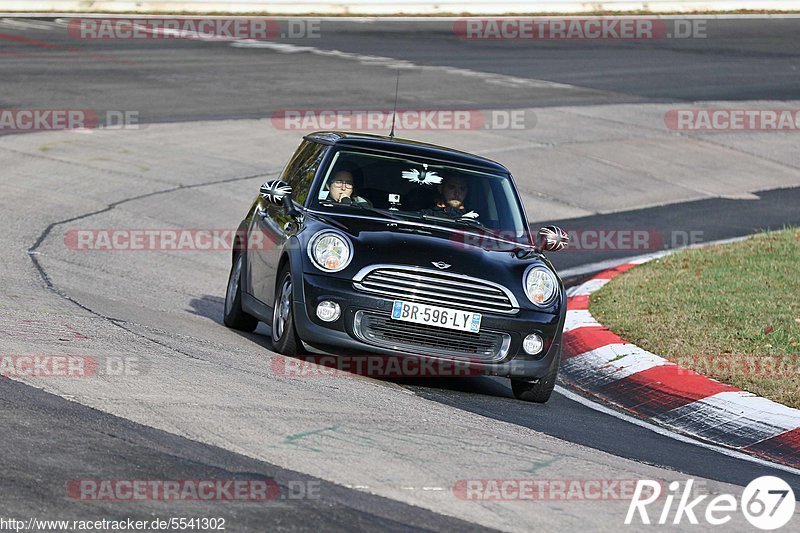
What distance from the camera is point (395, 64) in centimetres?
2716

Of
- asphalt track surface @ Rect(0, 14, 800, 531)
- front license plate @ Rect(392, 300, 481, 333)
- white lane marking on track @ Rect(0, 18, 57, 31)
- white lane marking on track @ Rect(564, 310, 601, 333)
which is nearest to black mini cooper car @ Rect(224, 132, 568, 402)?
front license plate @ Rect(392, 300, 481, 333)

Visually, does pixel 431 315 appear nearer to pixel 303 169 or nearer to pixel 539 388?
pixel 539 388

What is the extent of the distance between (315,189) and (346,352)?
5.16 ft

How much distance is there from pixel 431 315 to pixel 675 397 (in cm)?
172

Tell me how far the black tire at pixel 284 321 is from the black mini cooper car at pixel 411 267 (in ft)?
0.04

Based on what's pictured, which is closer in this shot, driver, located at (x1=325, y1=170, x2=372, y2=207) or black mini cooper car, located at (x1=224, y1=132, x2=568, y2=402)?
black mini cooper car, located at (x1=224, y1=132, x2=568, y2=402)

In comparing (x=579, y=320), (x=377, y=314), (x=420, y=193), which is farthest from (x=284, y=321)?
(x=579, y=320)

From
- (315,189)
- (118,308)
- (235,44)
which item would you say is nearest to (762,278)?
(315,189)

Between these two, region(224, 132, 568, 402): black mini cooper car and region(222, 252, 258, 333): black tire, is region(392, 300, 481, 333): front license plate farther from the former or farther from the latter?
region(222, 252, 258, 333): black tire

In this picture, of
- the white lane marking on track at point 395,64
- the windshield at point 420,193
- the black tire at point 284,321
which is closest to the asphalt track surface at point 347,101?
the white lane marking on track at point 395,64

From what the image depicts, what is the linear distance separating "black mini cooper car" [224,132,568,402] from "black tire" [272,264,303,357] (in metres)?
0.01

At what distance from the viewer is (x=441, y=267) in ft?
27.8

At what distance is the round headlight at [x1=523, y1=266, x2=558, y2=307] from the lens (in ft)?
28.4

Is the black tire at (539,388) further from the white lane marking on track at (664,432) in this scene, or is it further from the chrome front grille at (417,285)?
the chrome front grille at (417,285)
